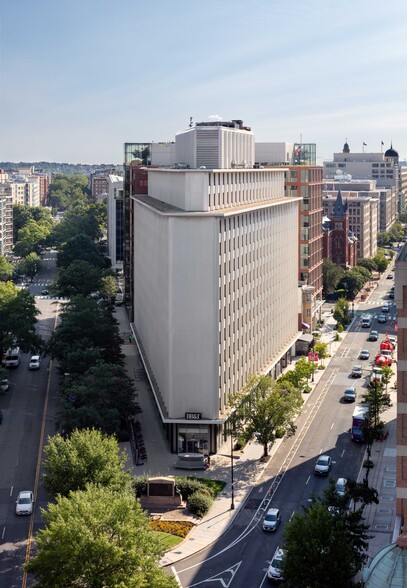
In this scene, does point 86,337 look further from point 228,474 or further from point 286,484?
point 286,484

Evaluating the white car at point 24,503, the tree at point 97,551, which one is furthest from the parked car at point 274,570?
the white car at point 24,503

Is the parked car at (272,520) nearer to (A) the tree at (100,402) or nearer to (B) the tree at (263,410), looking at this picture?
(B) the tree at (263,410)

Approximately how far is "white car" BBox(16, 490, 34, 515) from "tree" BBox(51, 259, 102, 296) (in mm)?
101352

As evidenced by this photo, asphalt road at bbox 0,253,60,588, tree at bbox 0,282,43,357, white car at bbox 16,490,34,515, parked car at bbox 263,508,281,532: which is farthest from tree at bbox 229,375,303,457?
tree at bbox 0,282,43,357

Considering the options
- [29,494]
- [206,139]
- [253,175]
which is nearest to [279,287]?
[253,175]

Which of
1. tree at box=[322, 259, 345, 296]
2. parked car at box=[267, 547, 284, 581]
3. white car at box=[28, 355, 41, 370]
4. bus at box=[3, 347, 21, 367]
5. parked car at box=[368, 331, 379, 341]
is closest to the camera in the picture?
parked car at box=[267, 547, 284, 581]

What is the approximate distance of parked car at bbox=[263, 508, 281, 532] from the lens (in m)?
72.8

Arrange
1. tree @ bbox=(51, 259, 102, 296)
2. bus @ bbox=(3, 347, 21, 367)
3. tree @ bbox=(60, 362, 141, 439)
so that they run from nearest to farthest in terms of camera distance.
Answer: tree @ bbox=(60, 362, 141, 439), bus @ bbox=(3, 347, 21, 367), tree @ bbox=(51, 259, 102, 296)

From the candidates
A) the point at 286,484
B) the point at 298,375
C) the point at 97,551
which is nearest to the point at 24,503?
the point at 97,551

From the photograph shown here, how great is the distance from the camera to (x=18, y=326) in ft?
401

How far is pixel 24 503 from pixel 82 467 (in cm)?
1090

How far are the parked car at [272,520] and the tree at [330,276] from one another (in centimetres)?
12248

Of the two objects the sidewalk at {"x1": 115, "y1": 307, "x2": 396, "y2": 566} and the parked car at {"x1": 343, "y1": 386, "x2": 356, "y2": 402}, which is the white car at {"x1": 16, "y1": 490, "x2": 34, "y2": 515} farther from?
the parked car at {"x1": 343, "y1": 386, "x2": 356, "y2": 402}

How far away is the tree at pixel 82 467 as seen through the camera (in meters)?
67.7
